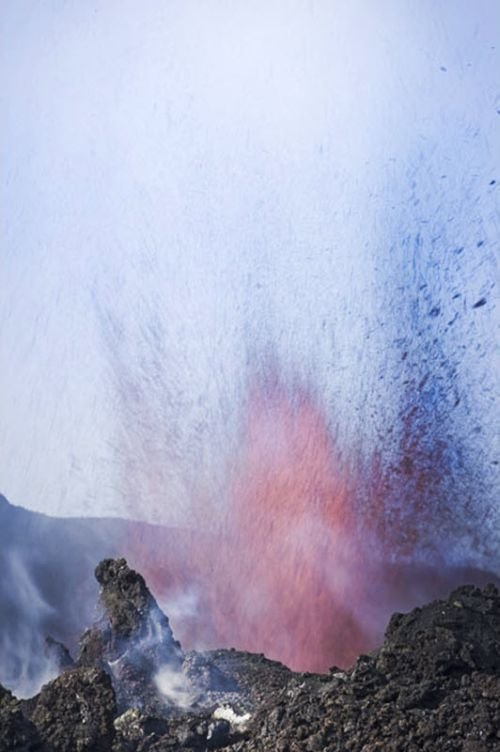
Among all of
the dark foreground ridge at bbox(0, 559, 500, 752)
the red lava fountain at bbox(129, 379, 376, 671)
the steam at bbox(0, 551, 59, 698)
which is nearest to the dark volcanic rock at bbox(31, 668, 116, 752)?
the dark foreground ridge at bbox(0, 559, 500, 752)

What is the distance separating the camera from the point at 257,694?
21.0 feet

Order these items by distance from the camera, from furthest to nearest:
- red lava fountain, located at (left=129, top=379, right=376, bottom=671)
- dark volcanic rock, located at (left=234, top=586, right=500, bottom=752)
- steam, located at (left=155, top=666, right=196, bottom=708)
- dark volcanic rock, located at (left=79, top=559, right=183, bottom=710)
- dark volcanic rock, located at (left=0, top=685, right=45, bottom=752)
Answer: red lava fountain, located at (left=129, top=379, right=376, bottom=671), dark volcanic rock, located at (left=79, top=559, right=183, bottom=710), steam, located at (left=155, top=666, right=196, bottom=708), dark volcanic rock, located at (left=234, top=586, right=500, bottom=752), dark volcanic rock, located at (left=0, top=685, right=45, bottom=752)

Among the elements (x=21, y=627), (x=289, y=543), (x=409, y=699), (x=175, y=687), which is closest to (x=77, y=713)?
(x=175, y=687)

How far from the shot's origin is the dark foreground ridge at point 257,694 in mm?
5180

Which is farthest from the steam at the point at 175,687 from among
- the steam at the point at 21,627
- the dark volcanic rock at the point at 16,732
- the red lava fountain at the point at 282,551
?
the red lava fountain at the point at 282,551

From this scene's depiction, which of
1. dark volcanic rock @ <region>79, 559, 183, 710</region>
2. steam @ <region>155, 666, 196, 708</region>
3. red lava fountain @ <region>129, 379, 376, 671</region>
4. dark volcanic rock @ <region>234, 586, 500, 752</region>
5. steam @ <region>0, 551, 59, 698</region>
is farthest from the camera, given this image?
red lava fountain @ <region>129, 379, 376, 671</region>

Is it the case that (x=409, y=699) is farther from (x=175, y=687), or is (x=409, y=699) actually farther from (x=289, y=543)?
(x=289, y=543)

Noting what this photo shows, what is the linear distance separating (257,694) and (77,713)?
1.34 metres

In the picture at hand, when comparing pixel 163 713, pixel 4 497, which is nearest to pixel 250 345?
pixel 4 497

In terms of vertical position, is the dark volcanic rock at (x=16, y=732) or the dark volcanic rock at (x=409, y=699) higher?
the dark volcanic rock at (x=409, y=699)

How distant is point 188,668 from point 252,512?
256 centimetres

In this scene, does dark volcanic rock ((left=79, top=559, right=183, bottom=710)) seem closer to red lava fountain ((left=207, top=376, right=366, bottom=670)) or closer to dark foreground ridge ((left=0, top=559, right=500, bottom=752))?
dark foreground ridge ((left=0, top=559, right=500, bottom=752))

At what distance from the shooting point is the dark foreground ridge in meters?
5.18

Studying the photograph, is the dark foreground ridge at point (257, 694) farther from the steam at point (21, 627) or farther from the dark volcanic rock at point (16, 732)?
the steam at point (21, 627)
